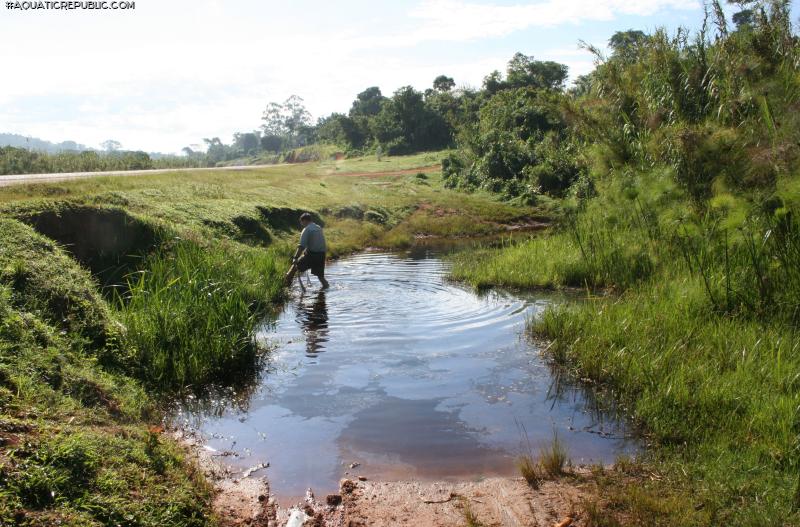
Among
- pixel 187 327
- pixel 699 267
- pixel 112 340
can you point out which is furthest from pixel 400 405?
pixel 699 267

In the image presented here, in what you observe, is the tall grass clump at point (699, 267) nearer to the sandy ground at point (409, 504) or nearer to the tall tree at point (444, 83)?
the sandy ground at point (409, 504)

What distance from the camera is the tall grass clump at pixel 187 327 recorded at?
7.56m

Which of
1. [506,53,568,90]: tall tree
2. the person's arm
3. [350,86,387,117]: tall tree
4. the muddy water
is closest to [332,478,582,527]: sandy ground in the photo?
the muddy water

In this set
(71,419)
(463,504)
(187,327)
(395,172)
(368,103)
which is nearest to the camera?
(463,504)

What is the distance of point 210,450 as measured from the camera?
621 cm

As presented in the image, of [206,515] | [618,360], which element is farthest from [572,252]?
[206,515]

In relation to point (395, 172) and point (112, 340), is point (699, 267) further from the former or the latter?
point (395, 172)

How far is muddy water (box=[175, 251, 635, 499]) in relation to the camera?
19.8 feet

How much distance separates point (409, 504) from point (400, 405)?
2.27 metres

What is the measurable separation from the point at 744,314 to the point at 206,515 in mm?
6664

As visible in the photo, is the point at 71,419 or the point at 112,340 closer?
the point at 71,419

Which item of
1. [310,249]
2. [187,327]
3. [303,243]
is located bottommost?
[187,327]

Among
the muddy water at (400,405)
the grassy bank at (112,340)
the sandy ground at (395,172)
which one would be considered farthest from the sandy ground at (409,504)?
the sandy ground at (395,172)

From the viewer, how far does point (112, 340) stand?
747 cm
